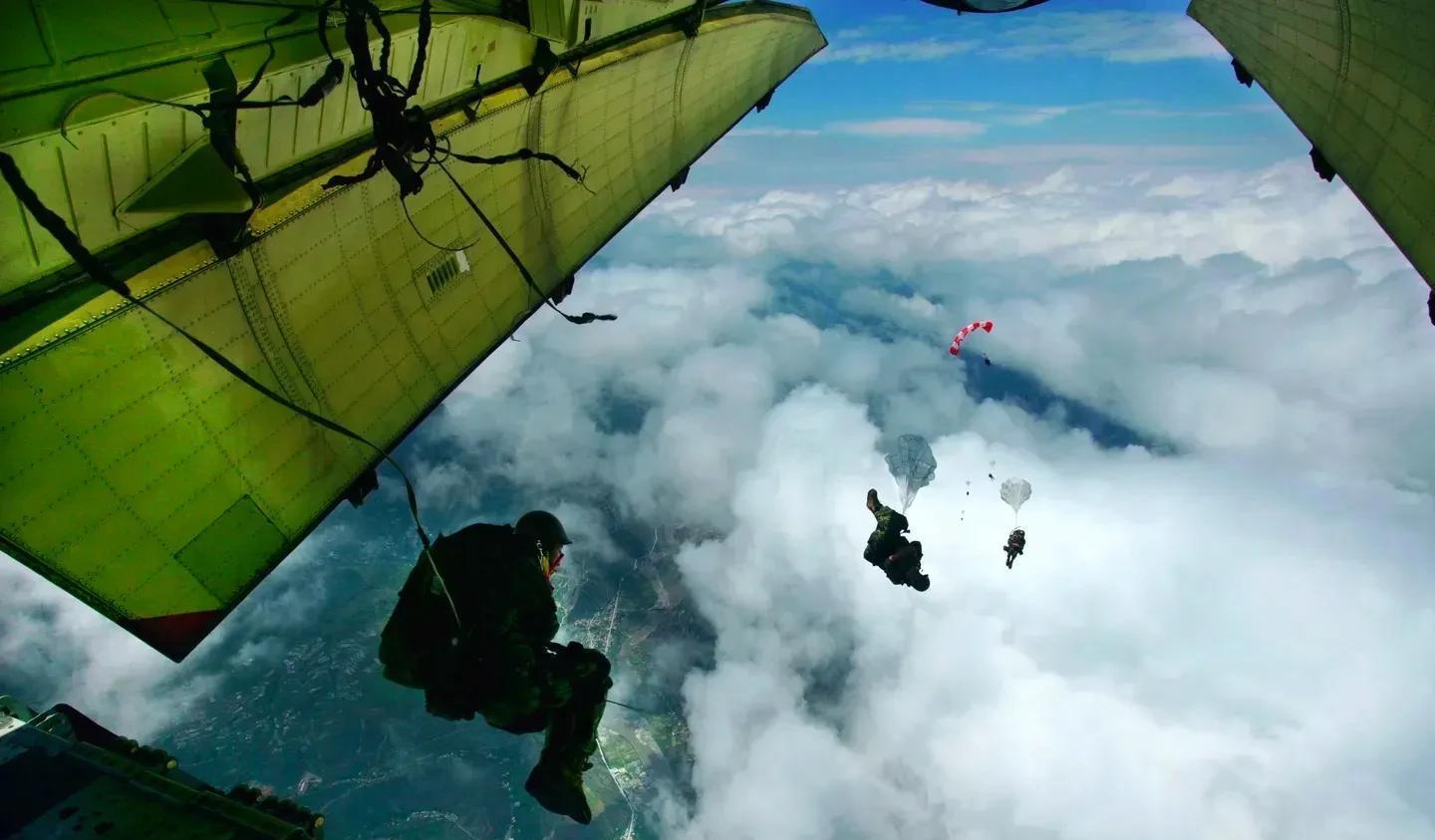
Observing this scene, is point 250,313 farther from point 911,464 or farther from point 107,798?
point 911,464

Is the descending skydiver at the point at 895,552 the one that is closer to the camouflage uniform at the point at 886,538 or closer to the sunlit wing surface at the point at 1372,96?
the camouflage uniform at the point at 886,538

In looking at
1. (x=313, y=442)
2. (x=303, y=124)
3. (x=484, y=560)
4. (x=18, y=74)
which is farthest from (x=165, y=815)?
(x=303, y=124)

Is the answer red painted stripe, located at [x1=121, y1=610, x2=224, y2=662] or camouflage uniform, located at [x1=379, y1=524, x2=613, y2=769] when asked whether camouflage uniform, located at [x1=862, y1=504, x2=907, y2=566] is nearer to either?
camouflage uniform, located at [x1=379, y1=524, x2=613, y2=769]

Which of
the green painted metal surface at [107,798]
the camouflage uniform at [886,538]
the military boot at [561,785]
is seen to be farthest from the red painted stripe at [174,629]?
the camouflage uniform at [886,538]

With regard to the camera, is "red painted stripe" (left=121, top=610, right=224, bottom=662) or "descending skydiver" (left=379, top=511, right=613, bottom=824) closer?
"descending skydiver" (left=379, top=511, right=613, bottom=824)

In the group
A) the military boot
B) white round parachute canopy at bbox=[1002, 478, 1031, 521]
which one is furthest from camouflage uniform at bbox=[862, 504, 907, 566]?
the military boot

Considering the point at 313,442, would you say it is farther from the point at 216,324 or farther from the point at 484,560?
the point at 484,560

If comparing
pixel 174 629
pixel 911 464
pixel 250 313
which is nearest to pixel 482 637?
pixel 174 629
